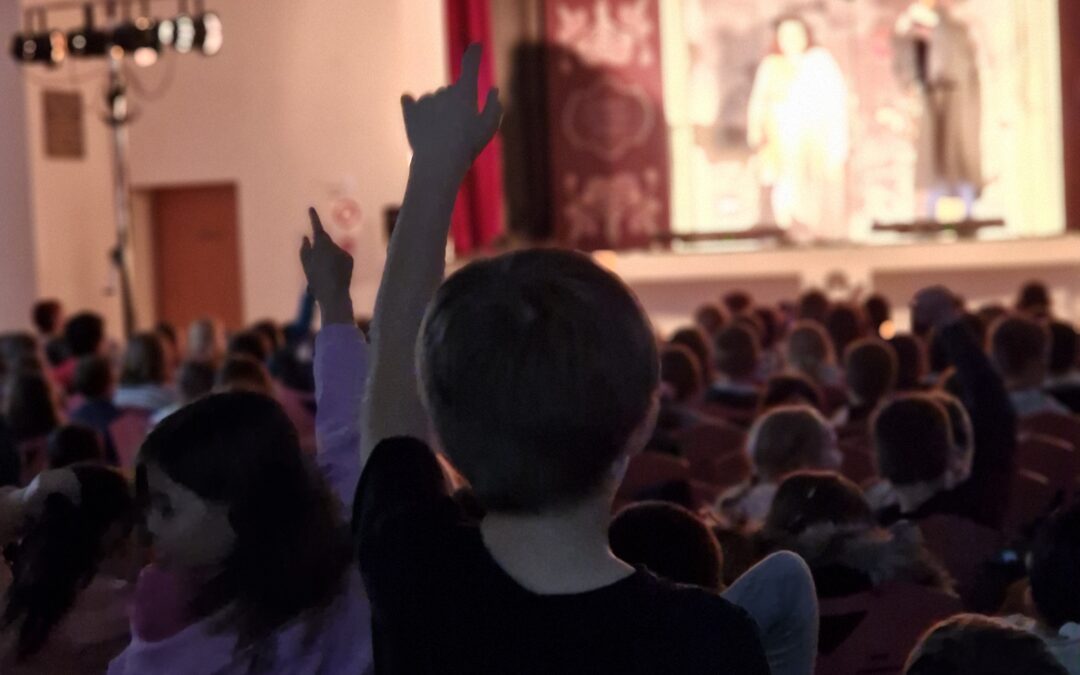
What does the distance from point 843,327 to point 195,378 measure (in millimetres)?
3020

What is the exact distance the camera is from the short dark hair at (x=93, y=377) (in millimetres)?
5660

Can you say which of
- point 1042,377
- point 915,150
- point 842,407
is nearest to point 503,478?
point 1042,377

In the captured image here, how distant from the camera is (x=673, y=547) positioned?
1770 millimetres

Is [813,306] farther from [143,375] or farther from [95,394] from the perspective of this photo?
[95,394]

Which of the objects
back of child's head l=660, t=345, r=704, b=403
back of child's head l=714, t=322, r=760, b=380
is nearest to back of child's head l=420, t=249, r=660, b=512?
back of child's head l=660, t=345, r=704, b=403

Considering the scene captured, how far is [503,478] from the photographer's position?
3.89 ft

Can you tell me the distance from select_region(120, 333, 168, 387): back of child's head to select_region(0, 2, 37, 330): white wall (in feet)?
Answer: 23.8

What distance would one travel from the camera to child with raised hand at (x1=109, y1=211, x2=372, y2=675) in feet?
5.27

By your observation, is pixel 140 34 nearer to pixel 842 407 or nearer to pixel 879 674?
pixel 842 407

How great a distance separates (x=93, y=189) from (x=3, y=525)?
40.3 feet

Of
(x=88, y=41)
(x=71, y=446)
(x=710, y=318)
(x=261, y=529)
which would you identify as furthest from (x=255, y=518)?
(x=88, y=41)

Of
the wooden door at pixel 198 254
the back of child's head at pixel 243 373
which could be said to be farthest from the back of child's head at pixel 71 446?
the wooden door at pixel 198 254

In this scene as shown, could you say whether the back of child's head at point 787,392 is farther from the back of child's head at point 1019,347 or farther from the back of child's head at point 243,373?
the back of child's head at point 243,373

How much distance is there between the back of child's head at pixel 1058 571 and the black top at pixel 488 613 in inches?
31.7
